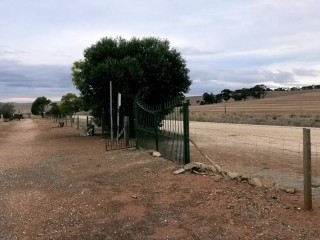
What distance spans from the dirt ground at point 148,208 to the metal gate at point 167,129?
0.62 m

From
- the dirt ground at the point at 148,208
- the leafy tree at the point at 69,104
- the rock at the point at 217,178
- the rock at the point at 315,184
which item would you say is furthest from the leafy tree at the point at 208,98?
the rock at the point at 315,184

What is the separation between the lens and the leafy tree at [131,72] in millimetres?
19297

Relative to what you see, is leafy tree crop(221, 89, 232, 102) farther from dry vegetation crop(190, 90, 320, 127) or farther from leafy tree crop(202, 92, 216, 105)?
dry vegetation crop(190, 90, 320, 127)

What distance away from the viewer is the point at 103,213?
6613 mm

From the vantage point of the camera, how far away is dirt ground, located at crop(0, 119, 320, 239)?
221 inches

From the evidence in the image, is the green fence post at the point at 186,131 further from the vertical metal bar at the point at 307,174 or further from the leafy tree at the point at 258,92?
the leafy tree at the point at 258,92

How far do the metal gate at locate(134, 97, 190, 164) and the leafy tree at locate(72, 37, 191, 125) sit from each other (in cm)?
470

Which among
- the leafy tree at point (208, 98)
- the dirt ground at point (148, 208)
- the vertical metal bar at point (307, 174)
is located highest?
the leafy tree at point (208, 98)

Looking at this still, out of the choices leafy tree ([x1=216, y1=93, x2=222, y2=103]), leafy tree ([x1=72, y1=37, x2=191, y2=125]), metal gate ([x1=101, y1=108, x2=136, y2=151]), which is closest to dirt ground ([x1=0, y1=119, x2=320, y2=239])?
metal gate ([x1=101, y1=108, x2=136, y2=151])

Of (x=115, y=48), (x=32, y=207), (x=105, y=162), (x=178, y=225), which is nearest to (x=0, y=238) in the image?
(x=32, y=207)

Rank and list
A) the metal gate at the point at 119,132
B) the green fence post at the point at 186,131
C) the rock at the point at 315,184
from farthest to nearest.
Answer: the metal gate at the point at 119,132 → the green fence post at the point at 186,131 → the rock at the point at 315,184

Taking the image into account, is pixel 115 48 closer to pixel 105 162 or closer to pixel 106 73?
pixel 106 73

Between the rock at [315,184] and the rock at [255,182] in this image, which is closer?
the rock at [255,182]

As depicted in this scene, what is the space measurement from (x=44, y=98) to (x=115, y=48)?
9846 cm
